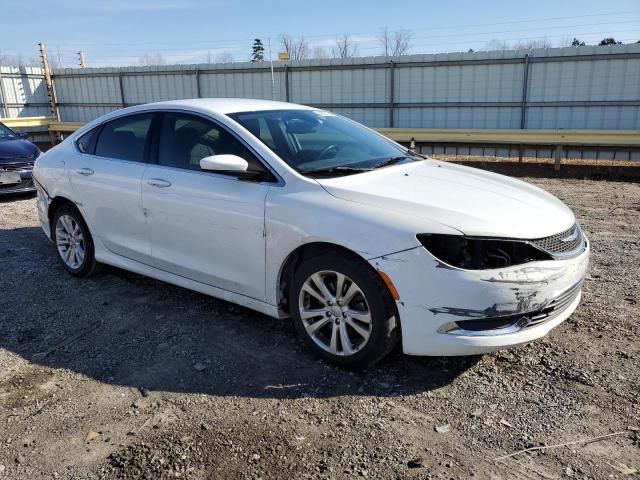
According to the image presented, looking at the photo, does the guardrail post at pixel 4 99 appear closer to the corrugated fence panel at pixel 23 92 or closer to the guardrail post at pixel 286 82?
the corrugated fence panel at pixel 23 92

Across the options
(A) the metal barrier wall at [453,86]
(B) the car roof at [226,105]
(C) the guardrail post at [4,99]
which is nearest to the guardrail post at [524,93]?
(A) the metal barrier wall at [453,86]

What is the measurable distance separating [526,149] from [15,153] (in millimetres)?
10931

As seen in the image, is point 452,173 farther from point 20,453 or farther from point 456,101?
point 456,101

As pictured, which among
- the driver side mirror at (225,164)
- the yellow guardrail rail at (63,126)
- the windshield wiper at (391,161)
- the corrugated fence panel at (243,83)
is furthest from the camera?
the yellow guardrail rail at (63,126)

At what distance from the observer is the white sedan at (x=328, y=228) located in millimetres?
3055

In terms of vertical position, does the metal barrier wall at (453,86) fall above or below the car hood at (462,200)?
above

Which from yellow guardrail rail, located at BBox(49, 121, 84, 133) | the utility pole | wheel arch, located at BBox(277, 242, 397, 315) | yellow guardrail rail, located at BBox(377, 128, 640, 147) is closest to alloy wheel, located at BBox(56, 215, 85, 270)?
wheel arch, located at BBox(277, 242, 397, 315)

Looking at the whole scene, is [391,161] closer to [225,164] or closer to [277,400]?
[225,164]

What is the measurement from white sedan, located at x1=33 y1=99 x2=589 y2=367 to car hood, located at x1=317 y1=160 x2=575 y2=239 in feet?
0.04

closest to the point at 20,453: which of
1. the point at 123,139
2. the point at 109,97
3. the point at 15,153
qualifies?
the point at 123,139

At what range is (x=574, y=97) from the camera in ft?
43.3

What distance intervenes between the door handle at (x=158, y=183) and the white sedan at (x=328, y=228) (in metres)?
0.02

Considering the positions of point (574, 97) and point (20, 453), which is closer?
point (20, 453)

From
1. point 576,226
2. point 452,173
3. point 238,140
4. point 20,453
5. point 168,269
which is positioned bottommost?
point 20,453
